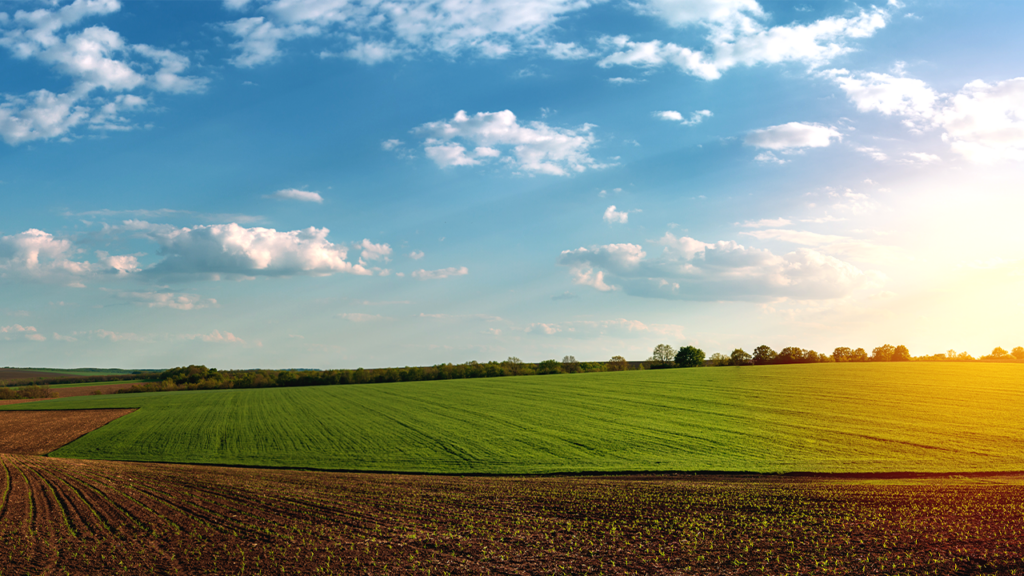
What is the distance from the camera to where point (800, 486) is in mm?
20656

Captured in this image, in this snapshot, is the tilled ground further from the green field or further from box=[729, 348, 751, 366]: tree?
box=[729, 348, 751, 366]: tree

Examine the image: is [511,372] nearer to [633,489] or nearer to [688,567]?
[633,489]

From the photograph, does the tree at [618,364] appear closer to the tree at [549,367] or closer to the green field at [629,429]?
the tree at [549,367]

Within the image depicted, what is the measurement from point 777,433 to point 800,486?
12.4 m

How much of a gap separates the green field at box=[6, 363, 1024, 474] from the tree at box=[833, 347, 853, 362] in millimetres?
44552

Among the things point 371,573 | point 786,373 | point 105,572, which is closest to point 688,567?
point 371,573

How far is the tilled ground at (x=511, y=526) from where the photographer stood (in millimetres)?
12617

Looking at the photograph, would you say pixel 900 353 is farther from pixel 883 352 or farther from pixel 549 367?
pixel 549 367

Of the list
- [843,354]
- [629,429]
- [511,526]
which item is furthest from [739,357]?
[511,526]

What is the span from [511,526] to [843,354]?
109493mm

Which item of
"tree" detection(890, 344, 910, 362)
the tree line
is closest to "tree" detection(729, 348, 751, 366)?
the tree line

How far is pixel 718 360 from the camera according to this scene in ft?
358

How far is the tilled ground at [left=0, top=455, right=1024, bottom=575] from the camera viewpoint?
12.6 metres

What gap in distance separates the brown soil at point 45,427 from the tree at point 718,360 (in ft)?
307
